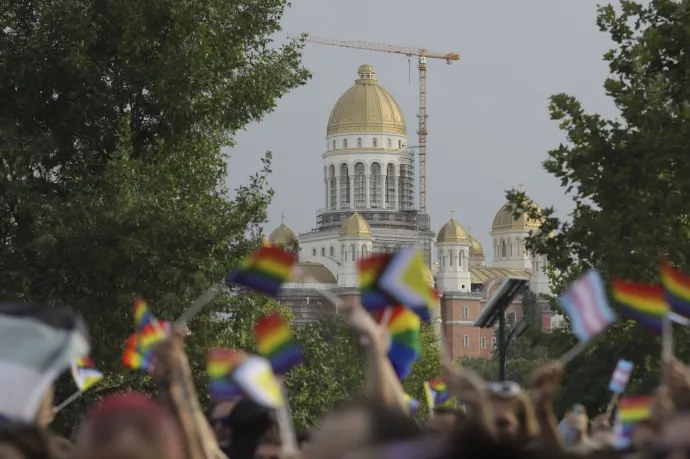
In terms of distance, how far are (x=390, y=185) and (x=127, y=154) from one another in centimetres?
14691

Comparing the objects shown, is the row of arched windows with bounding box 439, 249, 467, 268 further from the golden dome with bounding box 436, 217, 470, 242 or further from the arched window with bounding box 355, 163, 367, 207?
the arched window with bounding box 355, 163, 367, 207

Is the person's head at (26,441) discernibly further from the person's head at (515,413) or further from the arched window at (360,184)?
the arched window at (360,184)

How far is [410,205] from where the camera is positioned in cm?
17350

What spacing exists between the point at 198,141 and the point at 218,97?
93 cm

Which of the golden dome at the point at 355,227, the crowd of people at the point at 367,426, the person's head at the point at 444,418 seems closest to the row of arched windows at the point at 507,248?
the golden dome at the point at 355,227

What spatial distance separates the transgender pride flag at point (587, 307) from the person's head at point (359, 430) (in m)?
3.84

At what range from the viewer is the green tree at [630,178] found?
68.7 feet

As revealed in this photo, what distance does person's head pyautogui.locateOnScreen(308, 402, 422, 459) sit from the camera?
3466mm

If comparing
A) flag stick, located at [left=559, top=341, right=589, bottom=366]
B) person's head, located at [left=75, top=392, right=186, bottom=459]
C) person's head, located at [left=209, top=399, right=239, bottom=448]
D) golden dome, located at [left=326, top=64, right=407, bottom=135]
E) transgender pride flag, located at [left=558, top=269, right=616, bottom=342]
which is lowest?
person's head, located at [left=75, top=392, right=186, bottom=459]

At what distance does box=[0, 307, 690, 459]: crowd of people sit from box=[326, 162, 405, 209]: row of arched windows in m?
163

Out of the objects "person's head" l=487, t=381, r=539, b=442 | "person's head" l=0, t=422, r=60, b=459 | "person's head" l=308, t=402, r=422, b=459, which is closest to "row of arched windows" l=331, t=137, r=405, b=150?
"person's head" l=487, t=381, r=539, b=442

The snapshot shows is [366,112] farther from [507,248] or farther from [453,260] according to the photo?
[507,248]

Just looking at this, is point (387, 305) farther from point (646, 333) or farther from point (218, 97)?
point (218, 97)

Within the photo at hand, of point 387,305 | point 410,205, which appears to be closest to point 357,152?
point 410,205
